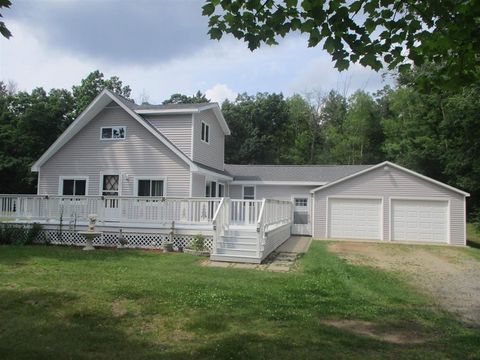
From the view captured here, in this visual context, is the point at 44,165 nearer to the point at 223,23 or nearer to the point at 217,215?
the point at 217,215

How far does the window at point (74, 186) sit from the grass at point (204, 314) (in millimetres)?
8493

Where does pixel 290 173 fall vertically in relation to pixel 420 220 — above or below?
above

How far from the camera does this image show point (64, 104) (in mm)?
35688

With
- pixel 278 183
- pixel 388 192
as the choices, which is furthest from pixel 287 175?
pixel 388 192

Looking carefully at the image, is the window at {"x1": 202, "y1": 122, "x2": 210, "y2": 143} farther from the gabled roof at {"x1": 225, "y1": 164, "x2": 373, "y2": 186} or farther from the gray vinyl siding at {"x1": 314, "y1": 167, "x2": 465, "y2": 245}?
the gray vinyl siding at {"x1": 314, "y1": 167, "x2": 465, "y2": 245}

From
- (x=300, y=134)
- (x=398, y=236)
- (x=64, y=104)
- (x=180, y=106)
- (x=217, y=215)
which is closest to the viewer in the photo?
(x=217, y=215)

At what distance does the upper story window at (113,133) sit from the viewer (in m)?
18.5

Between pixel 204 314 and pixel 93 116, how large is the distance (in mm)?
14575

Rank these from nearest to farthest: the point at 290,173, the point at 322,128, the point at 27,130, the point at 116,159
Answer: the point at 116,159 → the point at 290,173 → the point at 27,130 → the point at 322,128

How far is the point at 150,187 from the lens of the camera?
1816cm

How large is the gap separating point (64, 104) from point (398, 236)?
1118 inches

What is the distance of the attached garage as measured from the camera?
66.0ft

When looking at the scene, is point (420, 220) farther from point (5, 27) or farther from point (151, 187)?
point (5, 27)

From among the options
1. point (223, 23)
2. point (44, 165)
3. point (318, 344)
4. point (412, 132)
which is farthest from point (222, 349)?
point (412, 132)
